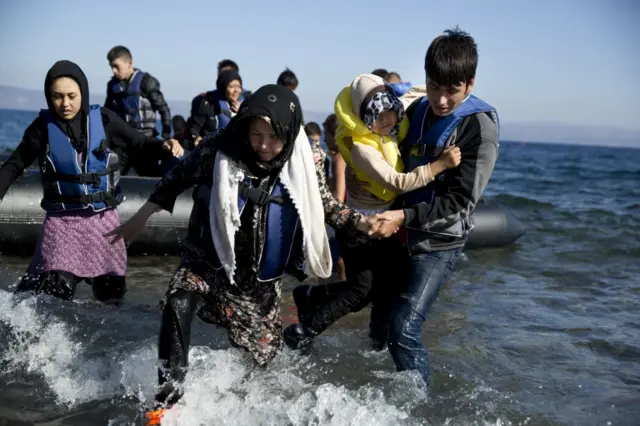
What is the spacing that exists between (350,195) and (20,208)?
14.6ft

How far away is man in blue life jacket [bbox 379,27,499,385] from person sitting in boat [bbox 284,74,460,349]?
98mm

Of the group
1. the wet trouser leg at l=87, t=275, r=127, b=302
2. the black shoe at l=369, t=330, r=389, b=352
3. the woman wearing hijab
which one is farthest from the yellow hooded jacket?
the wet trouser leg at l=87, t=275, r=127, b=302

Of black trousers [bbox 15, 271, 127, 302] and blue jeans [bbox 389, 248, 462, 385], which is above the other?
blue jeans [bbox 389, 248, 462, 385]

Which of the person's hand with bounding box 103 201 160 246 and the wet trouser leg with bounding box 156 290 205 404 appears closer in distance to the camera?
the wet trouser leg with bounding box 156 290 205 404

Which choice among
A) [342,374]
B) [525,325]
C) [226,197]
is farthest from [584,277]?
[226,197]

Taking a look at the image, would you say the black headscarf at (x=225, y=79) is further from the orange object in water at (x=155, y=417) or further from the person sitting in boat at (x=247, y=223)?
the orange object in water at (x=155, y=417)

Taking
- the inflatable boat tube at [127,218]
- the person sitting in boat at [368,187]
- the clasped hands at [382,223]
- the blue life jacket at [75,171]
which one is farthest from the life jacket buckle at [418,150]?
the inflatable boat tube at [127,218]

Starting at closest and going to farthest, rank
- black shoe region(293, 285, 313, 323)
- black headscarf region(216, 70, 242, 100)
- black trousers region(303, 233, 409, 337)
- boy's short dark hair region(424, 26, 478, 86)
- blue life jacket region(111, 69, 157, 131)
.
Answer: boy's short dark hair region(424, 26, 478, 86) → black trousers region(303, 233, 409, 337) → black shoe region(293, 285, 313, 323) → black headscarf region(216, 70, 242, 100) → blue life jacket region(111, 69, 157, 131)

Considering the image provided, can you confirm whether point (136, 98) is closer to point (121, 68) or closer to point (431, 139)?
point (121, 68)

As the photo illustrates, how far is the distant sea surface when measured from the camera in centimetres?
381

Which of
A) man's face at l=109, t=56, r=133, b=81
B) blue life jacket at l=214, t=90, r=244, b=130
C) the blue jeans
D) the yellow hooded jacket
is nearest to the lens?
the blue jeans

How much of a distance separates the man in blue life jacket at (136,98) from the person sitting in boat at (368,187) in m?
5.16

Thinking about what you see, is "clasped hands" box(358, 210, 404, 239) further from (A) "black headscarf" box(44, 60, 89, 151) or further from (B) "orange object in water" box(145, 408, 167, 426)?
(A) "black headscarf" box(44, 60, 89, 151)

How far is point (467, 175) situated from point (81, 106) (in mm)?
2521
